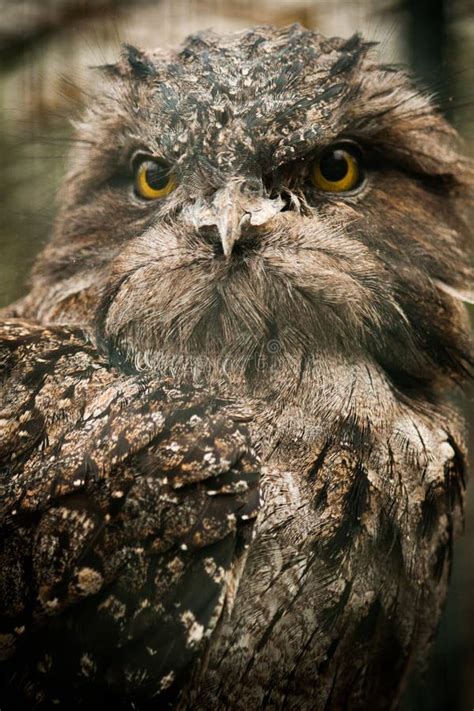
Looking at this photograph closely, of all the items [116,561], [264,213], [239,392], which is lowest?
[116,561]

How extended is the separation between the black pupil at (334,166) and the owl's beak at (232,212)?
0.14m

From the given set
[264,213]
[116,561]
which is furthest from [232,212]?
[116,561]

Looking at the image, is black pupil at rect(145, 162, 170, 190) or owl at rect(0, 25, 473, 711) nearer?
owl at rect(0, 25, 473, 711)

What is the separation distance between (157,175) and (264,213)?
252mm

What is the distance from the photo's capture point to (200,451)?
1.07m

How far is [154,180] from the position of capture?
1.22 m

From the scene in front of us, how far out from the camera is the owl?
3.38 ft

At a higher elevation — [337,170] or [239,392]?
[337,170]

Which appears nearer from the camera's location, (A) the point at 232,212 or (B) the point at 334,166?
(A) the point at 232,212

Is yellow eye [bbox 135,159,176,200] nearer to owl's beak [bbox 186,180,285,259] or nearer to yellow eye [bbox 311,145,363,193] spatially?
owl's beak [bbox 186,180,285,259]

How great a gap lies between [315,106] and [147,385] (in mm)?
581

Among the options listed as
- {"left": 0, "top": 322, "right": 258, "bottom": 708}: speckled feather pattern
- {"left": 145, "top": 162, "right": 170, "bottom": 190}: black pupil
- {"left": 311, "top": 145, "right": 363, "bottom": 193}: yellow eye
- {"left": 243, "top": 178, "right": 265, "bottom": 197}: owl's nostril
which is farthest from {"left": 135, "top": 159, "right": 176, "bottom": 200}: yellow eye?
{"left": 0, "top": 322, "right": 258, "bottom": 708}: speckled feather pattern

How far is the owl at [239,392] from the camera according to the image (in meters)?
1.03

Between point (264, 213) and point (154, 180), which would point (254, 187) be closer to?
point (264, 213)
